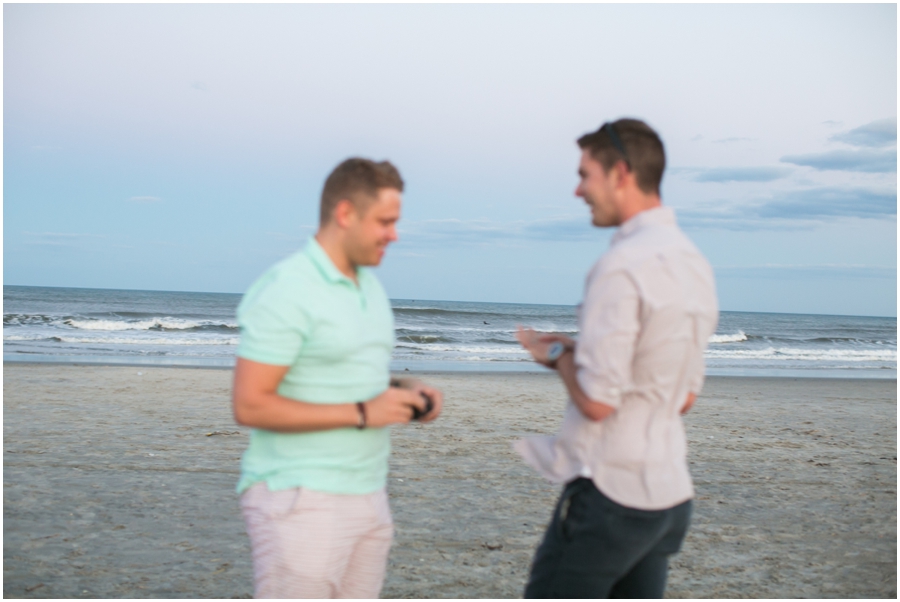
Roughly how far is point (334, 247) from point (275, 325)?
312mm

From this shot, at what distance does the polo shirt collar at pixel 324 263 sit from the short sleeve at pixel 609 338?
0.66 meters

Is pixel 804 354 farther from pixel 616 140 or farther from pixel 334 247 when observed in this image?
pixel 334 247

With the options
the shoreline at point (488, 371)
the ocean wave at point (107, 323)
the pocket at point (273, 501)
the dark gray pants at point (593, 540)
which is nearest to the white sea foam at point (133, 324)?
the ocean wave at point (107, 323)

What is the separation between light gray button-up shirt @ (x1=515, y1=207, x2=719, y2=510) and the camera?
199cm

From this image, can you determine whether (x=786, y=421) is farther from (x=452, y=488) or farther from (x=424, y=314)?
(x=424, y=314)

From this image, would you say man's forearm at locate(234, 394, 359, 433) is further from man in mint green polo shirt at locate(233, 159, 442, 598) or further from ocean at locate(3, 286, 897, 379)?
ocean at locate(3, 286, 897, 379)

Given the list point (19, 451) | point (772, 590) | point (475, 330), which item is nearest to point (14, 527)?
point (19, 451)

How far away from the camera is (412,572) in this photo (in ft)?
13.9

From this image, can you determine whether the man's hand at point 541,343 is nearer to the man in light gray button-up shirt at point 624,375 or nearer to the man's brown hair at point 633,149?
the man in light gray button-up shirt at point 624,375

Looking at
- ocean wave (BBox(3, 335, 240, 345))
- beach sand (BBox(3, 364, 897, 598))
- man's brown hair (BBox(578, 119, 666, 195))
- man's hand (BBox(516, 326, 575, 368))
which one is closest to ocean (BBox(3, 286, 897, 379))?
ocean wave (BBox(3, 335, 240, 345))

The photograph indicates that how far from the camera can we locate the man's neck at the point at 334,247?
7.33 feet

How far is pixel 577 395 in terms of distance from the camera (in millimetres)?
2062

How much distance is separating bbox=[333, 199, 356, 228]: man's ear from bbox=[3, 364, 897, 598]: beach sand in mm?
2372

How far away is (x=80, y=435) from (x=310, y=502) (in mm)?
6227
